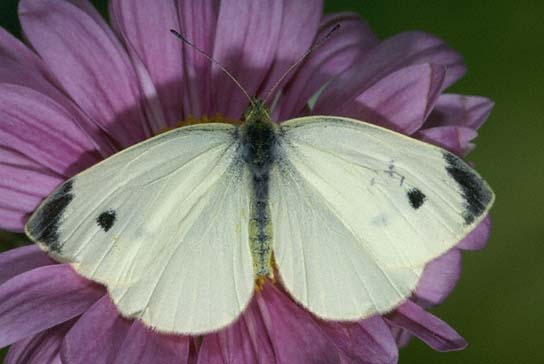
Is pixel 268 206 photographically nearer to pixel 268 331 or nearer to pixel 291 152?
pixel 291 152

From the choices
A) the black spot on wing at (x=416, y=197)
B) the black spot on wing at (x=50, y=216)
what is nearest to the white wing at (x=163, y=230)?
the black spot on wing at (x=50, y=216)

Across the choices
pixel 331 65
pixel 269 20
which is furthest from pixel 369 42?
pixel 269 20

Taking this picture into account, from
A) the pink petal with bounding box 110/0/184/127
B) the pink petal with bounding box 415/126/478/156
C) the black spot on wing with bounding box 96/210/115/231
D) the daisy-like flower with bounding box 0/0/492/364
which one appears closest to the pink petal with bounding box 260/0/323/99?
the daisy-like flower with bounding box 0/0/492/364

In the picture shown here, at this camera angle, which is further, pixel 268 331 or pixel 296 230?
pixel 268 331

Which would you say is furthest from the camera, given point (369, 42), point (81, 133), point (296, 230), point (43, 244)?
point (369, 42)

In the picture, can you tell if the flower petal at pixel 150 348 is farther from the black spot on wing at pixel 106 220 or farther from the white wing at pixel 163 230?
the black spot on wing at pixel 106 220

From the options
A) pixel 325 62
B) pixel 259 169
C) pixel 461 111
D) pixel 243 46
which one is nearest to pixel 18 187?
pixel 259 169
